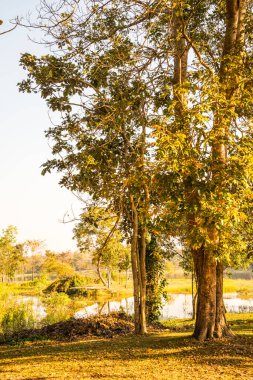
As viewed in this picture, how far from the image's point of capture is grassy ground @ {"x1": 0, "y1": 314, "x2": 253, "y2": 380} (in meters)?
7.02

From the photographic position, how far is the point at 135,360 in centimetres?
806

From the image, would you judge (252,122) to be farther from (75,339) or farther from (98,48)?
(75,339)

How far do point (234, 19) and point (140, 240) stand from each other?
7.31 m

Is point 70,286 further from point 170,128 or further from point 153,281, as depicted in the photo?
point 170,128

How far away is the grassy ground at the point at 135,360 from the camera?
7.02m

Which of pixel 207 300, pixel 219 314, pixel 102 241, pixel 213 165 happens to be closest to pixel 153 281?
pixel 102 241

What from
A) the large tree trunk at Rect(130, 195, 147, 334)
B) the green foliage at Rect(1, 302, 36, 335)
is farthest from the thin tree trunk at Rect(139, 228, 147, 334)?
the green foliage at Rect(1, 302, 36, 335)

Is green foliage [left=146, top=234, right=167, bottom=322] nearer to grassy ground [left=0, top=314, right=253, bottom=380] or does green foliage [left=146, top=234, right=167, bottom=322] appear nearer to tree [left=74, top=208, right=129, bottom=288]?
tree [left=74, top=208, right=129, bottom=288]

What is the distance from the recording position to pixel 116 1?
11008 millimetres

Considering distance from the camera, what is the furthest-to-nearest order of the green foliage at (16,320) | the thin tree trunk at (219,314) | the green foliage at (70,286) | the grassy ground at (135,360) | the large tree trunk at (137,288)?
the green foliage at (70,286)
the green foliage at (16,320)
the large tree trunk at (137,288)
the thin tree trunk at (219,314)
the grassy ground at (135,360)

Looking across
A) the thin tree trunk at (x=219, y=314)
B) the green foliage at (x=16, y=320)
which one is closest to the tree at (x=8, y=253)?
the green foliage at (x=16, y=320)

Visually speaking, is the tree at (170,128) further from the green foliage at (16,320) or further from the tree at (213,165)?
the green foliage at (16,320)

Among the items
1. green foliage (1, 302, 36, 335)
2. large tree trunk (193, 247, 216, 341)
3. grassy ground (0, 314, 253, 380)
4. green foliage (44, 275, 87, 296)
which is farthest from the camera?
green foliage (44, 275, 87, 296)

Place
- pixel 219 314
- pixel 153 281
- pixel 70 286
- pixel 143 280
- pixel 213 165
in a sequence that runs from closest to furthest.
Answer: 1. pixel 213 165
2. pixel 219 314
3. pixel 143 280
4. pixel 153 281
5. pixel 70 286
